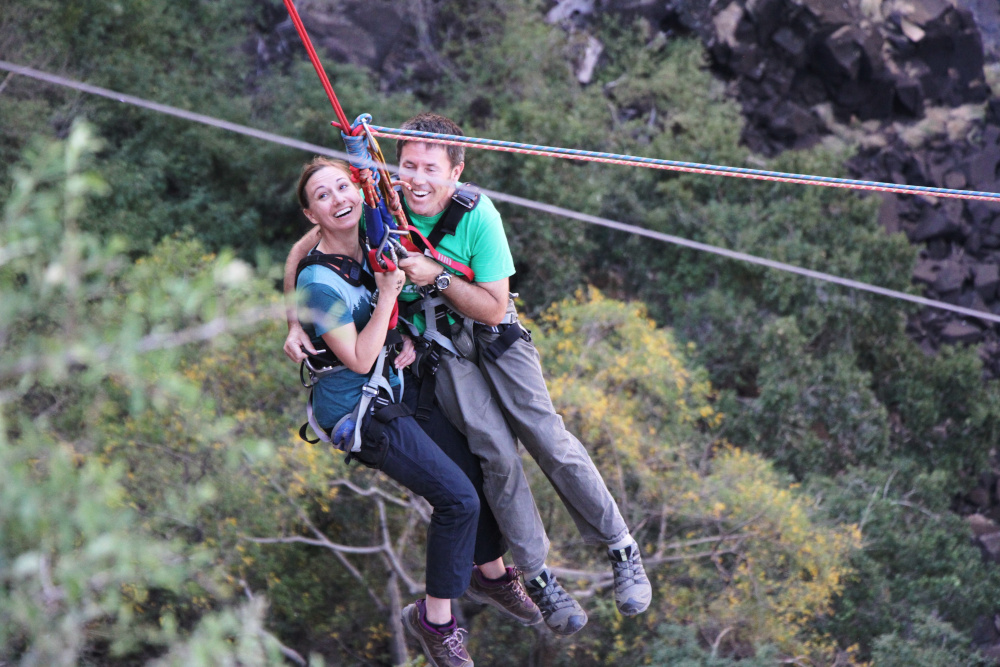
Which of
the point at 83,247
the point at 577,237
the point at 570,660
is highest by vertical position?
the point at 83,247

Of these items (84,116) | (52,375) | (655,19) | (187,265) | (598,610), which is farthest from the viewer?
(655,19)

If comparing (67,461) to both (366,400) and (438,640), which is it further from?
(438,640)

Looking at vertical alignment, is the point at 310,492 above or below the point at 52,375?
below

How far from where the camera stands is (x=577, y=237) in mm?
13430

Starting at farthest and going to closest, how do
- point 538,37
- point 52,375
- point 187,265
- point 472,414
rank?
point 538,37 < point 187,265 < point 472,414 < point 52,375

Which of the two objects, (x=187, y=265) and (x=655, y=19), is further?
(x=655, y=19)

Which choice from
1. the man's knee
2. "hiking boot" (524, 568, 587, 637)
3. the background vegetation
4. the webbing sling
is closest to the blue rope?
the webbing sling

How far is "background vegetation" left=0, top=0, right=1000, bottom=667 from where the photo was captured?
2185mm

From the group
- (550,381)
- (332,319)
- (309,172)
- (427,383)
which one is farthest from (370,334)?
(550,381)

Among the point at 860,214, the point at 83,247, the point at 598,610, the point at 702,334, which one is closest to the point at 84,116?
the point at 702,334

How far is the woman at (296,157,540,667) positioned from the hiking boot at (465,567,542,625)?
8.2 inches

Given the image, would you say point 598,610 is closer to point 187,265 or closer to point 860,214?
point 187,265

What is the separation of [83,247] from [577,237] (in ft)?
39.5

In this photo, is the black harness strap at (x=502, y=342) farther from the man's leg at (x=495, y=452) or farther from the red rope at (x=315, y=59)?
the red rope at (x=315, y=59)
